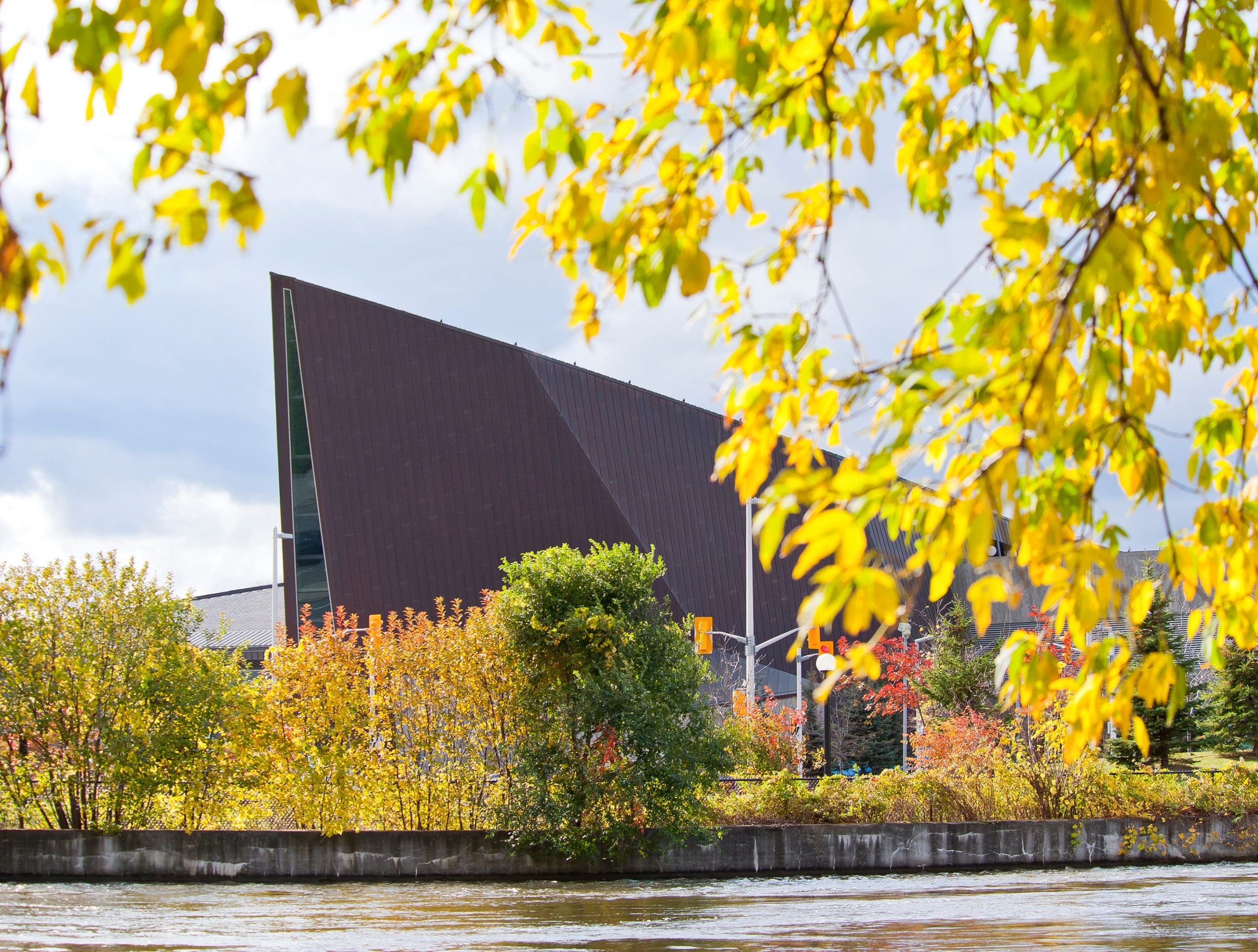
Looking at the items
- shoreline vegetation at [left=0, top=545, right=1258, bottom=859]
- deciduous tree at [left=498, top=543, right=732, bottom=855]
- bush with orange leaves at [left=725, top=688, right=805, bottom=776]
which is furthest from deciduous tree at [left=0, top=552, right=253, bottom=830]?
bush with orange leaves at [left=725, top=688, right=805, bottom=776]

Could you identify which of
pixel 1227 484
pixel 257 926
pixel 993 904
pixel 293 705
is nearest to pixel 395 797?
pixel 293 705

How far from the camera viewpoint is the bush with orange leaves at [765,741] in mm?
19703

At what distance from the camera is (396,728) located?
656 inches

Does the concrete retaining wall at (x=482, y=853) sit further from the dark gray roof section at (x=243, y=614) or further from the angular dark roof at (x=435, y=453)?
the dark gray roof section at (x=243, y=614)

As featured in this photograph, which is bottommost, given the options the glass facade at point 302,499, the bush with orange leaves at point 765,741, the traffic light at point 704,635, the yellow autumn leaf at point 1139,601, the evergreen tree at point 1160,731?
the evergreen tree at point 1160,731

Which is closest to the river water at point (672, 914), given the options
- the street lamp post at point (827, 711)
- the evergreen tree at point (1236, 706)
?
the street lamp post at point (827, 711)

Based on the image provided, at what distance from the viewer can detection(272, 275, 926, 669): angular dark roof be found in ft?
129

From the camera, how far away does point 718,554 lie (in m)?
42.8

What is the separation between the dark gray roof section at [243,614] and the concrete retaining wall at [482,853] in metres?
38.7

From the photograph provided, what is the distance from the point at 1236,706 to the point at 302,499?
30.2 metres

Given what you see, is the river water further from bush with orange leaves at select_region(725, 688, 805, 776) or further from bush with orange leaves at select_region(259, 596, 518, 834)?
bush with orange leaves at select_region(725, 688, 805, 776)

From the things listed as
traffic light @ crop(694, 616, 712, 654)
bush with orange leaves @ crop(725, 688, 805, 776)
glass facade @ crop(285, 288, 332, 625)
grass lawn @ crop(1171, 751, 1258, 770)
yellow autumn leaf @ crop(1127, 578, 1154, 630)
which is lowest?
grass lawn @ crop(1171, 751, 1258, 770)

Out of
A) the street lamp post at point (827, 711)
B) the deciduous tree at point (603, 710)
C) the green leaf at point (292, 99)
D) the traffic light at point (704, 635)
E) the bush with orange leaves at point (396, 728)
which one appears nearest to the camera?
the green leaf at point (292, 99)

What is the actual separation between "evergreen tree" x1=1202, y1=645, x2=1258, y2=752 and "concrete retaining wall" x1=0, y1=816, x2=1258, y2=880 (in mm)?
17319
